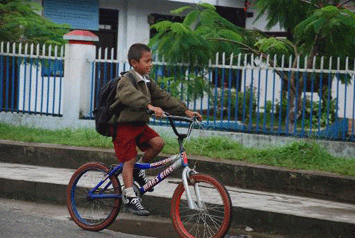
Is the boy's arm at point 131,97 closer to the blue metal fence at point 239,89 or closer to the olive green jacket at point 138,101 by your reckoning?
the olive green jacket at point 138,101

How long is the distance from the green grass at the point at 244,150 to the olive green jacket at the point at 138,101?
2228 millimetres

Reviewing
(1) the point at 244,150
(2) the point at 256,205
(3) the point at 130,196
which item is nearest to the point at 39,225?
(3) the point at 130,196

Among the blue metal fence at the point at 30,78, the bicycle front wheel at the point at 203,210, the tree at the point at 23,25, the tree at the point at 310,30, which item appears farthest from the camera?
the tree at the point at 23,25

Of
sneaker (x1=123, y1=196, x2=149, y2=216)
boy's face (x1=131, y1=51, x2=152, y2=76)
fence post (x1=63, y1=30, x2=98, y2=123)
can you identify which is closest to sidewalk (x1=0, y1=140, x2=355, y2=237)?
sneaker (x1=123, y1=196, x2=149, y2=216)

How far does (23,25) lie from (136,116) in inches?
281

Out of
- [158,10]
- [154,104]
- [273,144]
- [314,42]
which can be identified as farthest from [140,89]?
[158,10]

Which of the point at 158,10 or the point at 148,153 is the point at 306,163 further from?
the point at 158,10

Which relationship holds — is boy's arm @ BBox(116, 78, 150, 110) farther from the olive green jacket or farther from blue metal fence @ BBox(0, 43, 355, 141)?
blue metal fence @ BBox(0, 43, 355, 141)

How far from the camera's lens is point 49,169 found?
36.3ft

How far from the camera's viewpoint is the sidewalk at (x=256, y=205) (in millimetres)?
7766

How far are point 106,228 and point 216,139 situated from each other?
4.11 m

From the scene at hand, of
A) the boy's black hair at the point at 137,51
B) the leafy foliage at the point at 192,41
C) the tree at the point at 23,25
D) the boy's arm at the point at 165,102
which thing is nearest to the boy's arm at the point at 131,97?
the boy's black hair at the point at 137,51

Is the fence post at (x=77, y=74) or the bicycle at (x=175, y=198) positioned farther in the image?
the fence post at (x=77, y=74)

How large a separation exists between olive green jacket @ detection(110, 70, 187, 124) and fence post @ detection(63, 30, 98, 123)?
5.80 meters
